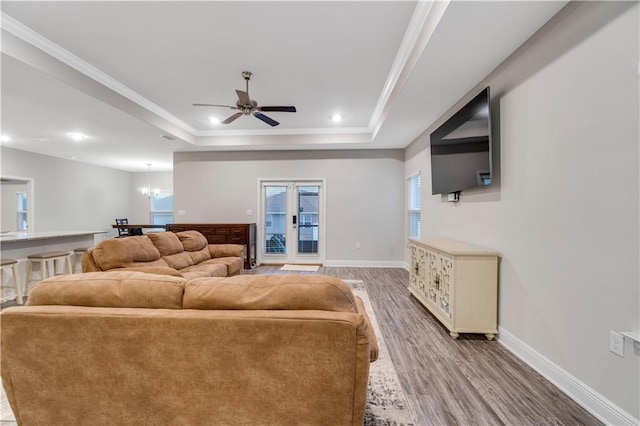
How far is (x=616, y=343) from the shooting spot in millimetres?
1459

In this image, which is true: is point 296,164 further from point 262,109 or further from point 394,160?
point 262,109

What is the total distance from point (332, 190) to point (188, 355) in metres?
4.85

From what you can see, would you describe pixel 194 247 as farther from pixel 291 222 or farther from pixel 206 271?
pixel 291 222

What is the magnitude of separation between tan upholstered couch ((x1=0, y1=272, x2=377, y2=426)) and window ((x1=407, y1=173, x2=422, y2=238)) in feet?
13.5

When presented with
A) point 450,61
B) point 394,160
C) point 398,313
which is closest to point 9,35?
point 450,61

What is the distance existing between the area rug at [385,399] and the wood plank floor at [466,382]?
0.06 meters

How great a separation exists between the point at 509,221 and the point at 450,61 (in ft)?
5.06

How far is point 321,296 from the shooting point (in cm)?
118

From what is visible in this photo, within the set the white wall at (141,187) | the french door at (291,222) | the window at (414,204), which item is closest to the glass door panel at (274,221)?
the french door at (291,222)

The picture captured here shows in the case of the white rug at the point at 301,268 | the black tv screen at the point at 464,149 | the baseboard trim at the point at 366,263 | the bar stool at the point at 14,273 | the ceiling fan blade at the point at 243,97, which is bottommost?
the white rug at the point at 301,268

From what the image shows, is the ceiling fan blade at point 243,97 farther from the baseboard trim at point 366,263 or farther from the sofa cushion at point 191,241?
the baseboard trim at point 366,263

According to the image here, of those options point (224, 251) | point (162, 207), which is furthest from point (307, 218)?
point (162, 207)

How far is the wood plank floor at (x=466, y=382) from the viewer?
5.11 ft

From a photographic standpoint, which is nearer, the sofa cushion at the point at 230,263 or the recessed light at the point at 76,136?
the sofa cushion at the point at 230,263
